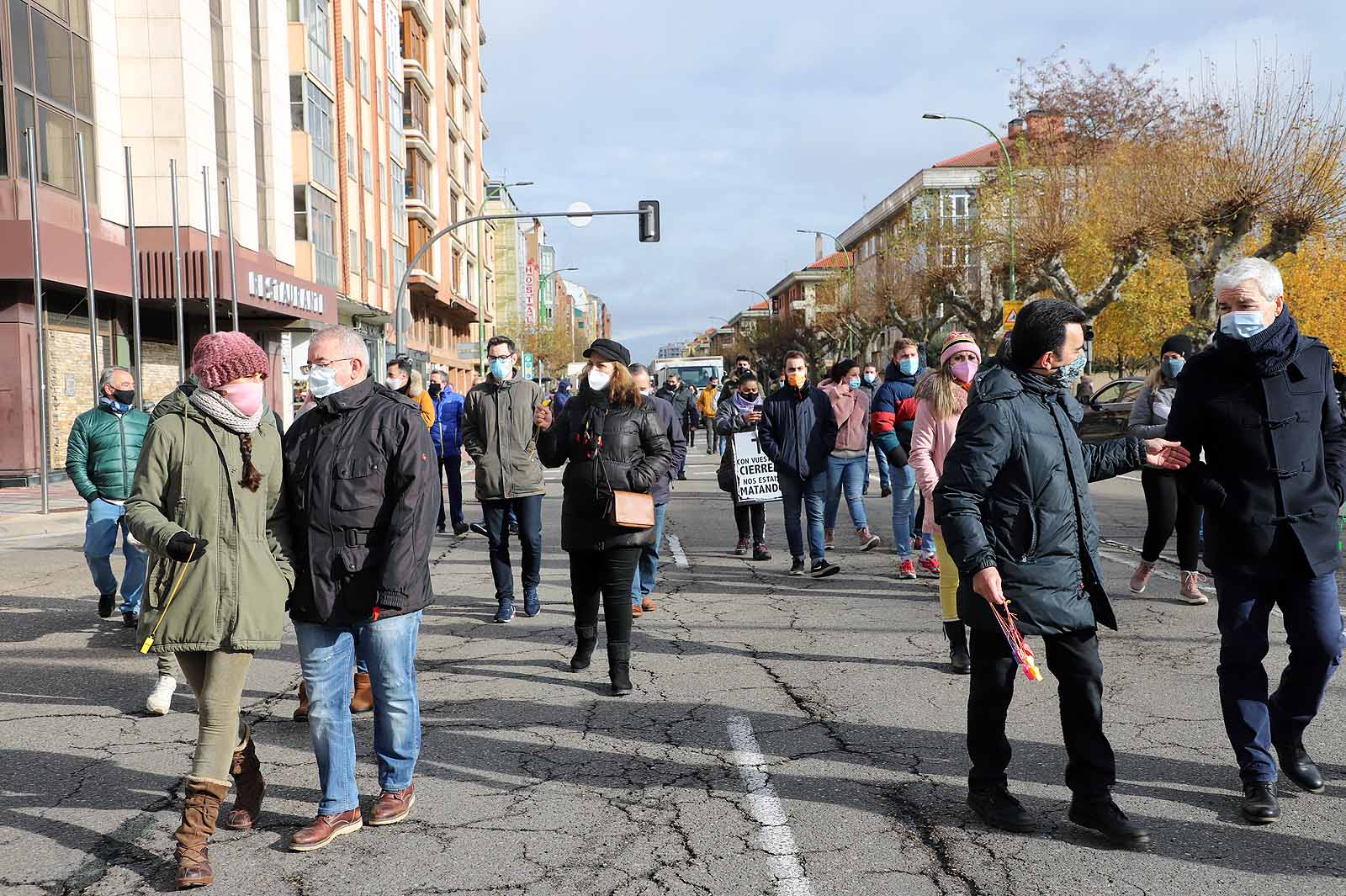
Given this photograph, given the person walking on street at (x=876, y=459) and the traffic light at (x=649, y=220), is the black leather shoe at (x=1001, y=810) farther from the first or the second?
the traffic light at (x=649, y=220)

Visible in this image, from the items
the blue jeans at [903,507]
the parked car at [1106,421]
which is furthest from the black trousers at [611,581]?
the parked car at [1106,421]

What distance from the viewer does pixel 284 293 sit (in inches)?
1053

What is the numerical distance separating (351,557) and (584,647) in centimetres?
270

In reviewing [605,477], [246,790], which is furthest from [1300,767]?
[246,790]

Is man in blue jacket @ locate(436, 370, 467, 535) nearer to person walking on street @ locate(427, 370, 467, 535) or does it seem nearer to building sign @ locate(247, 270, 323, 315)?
person walking on street @ locate(427, 370, 467, 535)

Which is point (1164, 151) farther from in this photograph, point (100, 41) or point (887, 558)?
point (100, 41)

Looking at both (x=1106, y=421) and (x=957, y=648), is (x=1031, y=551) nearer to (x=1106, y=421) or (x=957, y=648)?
(x=957, y=648)

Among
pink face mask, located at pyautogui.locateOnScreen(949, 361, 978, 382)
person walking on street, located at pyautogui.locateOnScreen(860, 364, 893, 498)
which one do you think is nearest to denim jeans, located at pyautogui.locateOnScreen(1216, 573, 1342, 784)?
pink face mask, located at pyautogui.locateOnScreen(949, 361, 978, 382)

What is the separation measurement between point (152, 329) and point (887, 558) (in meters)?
19.6

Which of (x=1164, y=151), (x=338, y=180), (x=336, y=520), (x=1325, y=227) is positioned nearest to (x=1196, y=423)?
(x=336, y=520)

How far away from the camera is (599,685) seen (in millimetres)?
6266

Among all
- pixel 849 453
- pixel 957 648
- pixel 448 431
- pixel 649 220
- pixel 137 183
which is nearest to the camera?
pixel 957 648

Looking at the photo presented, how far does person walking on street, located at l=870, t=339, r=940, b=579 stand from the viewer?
9.62 meters

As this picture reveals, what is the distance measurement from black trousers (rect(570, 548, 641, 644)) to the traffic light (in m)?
20.0
